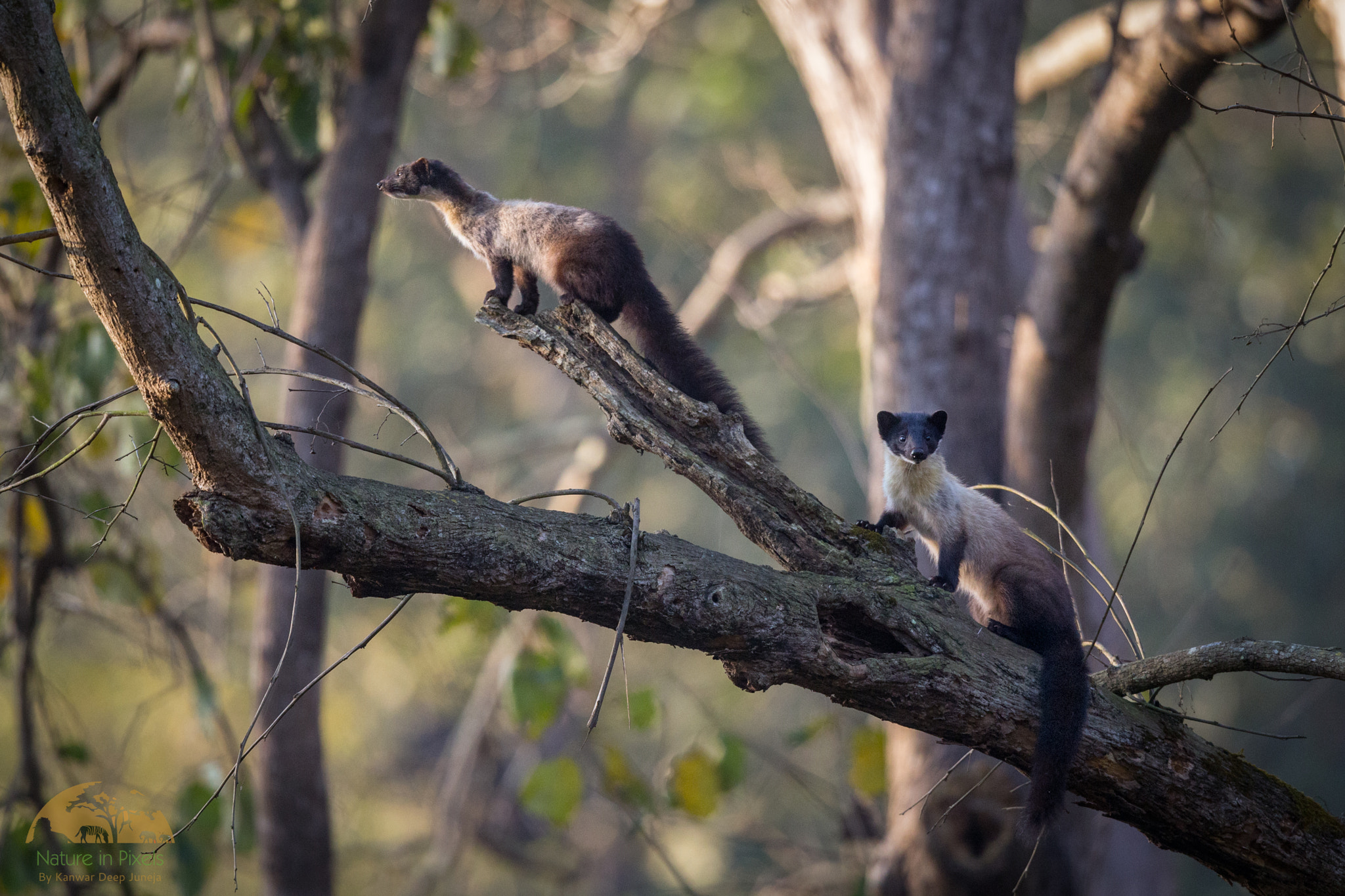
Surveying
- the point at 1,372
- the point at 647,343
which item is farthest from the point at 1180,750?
the point at 1,372

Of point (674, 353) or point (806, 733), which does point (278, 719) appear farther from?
point (806, 733)

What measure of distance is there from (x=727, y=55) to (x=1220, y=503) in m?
11.6

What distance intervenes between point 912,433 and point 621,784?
3038 millimetres

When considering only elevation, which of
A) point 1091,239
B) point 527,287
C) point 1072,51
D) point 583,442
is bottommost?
point 527,287

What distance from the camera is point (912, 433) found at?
438 centimetres

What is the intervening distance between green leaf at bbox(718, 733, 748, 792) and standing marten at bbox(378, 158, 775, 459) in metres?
2.59

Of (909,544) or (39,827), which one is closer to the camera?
(909,544)

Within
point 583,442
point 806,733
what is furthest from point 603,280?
point 583,442

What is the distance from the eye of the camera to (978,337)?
5707 mm

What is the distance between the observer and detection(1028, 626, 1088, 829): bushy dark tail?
2826 millimetres

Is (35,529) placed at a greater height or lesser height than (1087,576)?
greater

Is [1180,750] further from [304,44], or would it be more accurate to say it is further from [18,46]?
[304,44]

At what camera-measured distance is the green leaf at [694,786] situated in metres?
5.55

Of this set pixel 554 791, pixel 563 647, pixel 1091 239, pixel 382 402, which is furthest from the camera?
pixel 563 647
